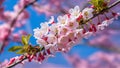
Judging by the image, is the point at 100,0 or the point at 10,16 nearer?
the point at 100,0

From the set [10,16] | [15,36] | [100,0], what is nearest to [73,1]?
[15,36]

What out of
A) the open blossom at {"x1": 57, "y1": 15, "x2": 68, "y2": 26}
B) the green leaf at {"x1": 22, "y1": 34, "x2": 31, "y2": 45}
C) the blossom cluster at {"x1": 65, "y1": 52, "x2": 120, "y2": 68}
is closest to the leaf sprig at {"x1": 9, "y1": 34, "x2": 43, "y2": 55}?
the green leaf at {"x1": 22, "y1": 34, "x2": 31, "y2": 45}

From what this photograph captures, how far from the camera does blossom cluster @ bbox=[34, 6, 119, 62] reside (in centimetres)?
179

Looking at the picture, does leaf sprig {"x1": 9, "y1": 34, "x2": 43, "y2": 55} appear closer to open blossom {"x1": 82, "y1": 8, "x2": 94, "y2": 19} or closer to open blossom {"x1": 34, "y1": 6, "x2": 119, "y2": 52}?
open blossom {"x1": 34, "y1": 6, "x2": 119, "y2": 52}

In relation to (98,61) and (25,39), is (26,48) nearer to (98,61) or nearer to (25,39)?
(25,39)

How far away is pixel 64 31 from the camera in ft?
5.94

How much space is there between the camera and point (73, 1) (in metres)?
4.85

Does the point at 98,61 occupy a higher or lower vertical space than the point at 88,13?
higher

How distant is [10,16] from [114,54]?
8.43ft

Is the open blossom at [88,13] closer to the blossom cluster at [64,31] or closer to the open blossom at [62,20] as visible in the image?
the blossom cluster at [64,31]

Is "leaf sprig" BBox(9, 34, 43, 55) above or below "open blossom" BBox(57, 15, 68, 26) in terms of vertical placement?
below

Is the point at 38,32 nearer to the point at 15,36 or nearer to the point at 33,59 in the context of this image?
the point at 33,59

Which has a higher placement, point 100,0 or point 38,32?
point 100,0

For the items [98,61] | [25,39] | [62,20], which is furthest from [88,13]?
[98,61]
